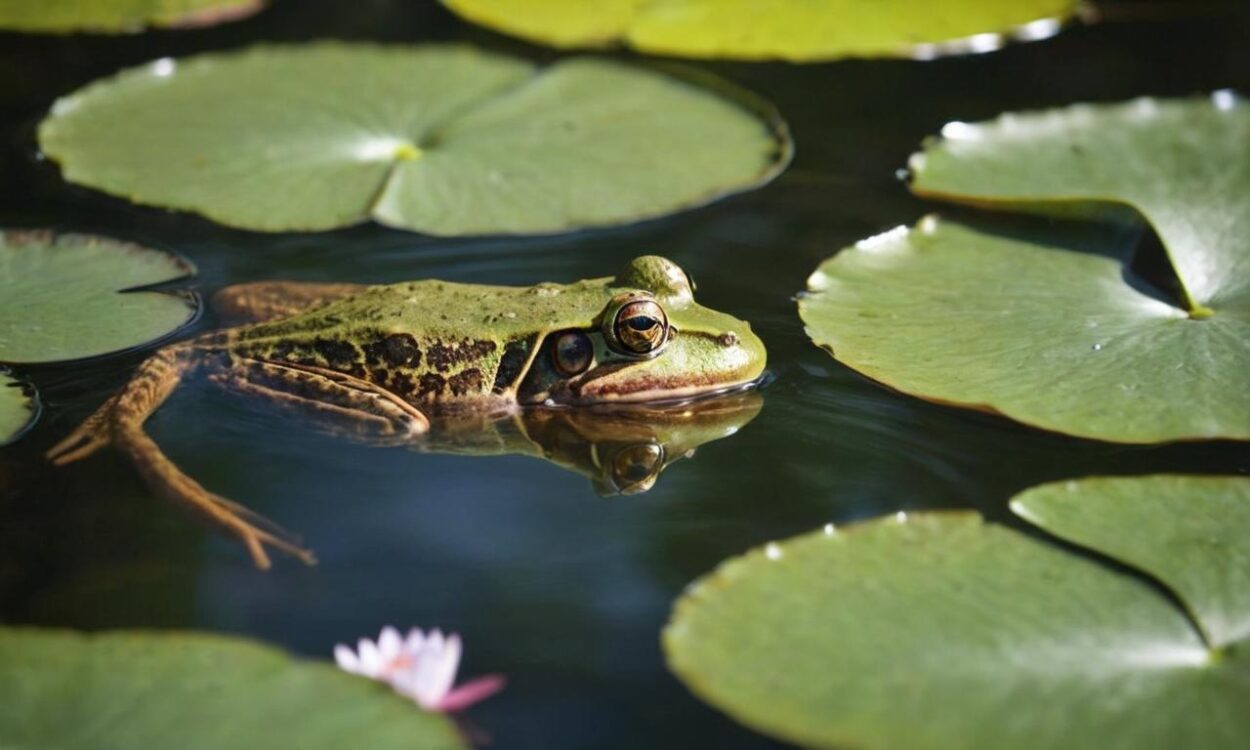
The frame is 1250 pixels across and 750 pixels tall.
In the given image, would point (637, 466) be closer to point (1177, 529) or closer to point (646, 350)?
point (646, 350)

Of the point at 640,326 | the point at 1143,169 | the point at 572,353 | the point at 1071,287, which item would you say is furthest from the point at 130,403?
the point at 1143,169

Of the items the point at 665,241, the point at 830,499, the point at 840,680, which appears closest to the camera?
the point at 840,680

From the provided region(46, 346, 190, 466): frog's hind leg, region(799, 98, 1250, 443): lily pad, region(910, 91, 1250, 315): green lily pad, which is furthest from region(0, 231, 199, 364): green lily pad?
region(910, 91, 1250, 315): green lily pad

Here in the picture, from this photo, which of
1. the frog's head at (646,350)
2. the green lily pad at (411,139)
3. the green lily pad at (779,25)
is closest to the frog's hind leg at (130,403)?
the green lily pad at (411,139)

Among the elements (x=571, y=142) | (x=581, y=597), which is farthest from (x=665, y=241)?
→ (x=581, y=597)

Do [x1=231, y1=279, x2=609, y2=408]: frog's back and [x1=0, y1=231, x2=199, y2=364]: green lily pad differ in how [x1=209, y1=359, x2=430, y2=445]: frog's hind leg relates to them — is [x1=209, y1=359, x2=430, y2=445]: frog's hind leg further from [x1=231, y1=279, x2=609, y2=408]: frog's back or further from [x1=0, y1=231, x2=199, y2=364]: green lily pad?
[x1=0, y1=231, x2=199, y2=364]: green lily pad

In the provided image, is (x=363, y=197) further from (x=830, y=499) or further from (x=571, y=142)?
(x=830, y=499)
